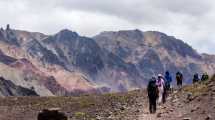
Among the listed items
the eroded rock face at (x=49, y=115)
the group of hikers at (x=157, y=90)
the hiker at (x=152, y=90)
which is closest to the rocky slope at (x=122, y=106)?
the group of hikers at (x=157, y=90)

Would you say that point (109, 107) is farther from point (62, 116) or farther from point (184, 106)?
point (62, 116)

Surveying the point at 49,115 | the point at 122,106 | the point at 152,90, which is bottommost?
the point at 49,115

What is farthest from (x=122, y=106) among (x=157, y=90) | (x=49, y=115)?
(x=49, y=115)

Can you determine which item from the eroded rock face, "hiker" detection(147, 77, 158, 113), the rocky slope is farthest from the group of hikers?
the eroded rock face

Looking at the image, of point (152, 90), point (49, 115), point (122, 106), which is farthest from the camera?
point (122, 106)

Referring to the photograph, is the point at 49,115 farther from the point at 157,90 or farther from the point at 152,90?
the point at 157,90

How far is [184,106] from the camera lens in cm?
3725

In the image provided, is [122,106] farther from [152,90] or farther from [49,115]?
[49,115]

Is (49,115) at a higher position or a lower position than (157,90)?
lower

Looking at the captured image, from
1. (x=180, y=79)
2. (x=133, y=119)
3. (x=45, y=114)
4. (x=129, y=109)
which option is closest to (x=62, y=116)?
(x=45, y=114)

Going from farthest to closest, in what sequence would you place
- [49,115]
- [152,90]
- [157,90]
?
1. [157,90]
2. [152,90]
3. [49,115]

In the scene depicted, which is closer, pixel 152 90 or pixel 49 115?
pixel 49 115

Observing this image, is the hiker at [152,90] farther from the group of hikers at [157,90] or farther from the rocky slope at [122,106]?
the rocky slope at [122,106]

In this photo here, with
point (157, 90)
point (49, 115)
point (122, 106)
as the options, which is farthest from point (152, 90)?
point (122, 106)
